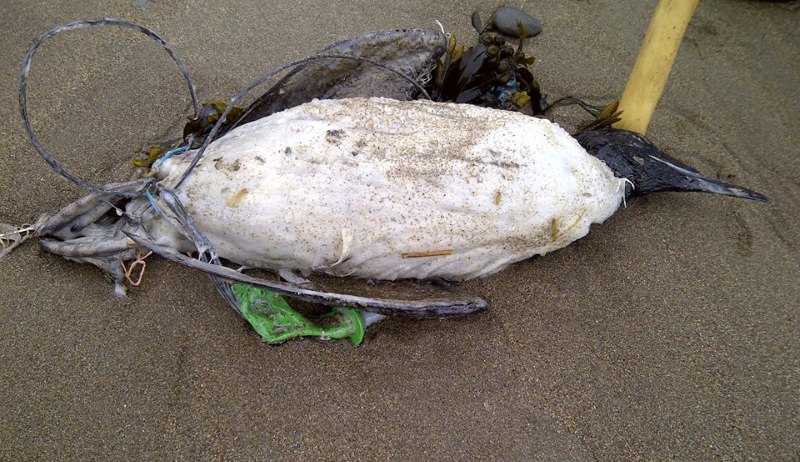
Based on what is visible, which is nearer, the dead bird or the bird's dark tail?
the dead bird

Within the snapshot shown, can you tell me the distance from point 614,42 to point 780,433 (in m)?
2.69

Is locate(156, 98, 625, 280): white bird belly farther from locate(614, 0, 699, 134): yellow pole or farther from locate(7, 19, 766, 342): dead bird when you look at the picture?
locate(614, 0, 699, 134): yellow pole

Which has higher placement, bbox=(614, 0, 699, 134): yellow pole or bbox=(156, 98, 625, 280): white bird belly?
bbox=(614, 0, 699, 134): yellow pole

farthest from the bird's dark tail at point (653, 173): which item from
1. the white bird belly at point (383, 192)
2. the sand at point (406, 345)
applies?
the white bird belly at point (383, 192)

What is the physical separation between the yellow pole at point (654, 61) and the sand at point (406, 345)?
1.41ft

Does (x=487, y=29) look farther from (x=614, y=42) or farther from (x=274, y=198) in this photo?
(x=274, y=198)

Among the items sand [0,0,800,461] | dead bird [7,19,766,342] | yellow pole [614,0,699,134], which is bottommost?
sand [0,0,800,461]

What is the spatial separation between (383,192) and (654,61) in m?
1.81

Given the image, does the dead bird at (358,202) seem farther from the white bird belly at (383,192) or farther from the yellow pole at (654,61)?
the yellow pole at (654,61)

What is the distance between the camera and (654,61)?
9.40 ft

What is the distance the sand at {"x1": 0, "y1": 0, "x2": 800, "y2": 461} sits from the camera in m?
2.13

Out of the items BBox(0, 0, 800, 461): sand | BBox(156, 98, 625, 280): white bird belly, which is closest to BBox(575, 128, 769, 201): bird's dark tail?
BBox(0, 0, 800, 461): sand

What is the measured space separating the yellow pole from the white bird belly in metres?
0.83

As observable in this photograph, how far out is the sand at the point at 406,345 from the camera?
213 centimetres
